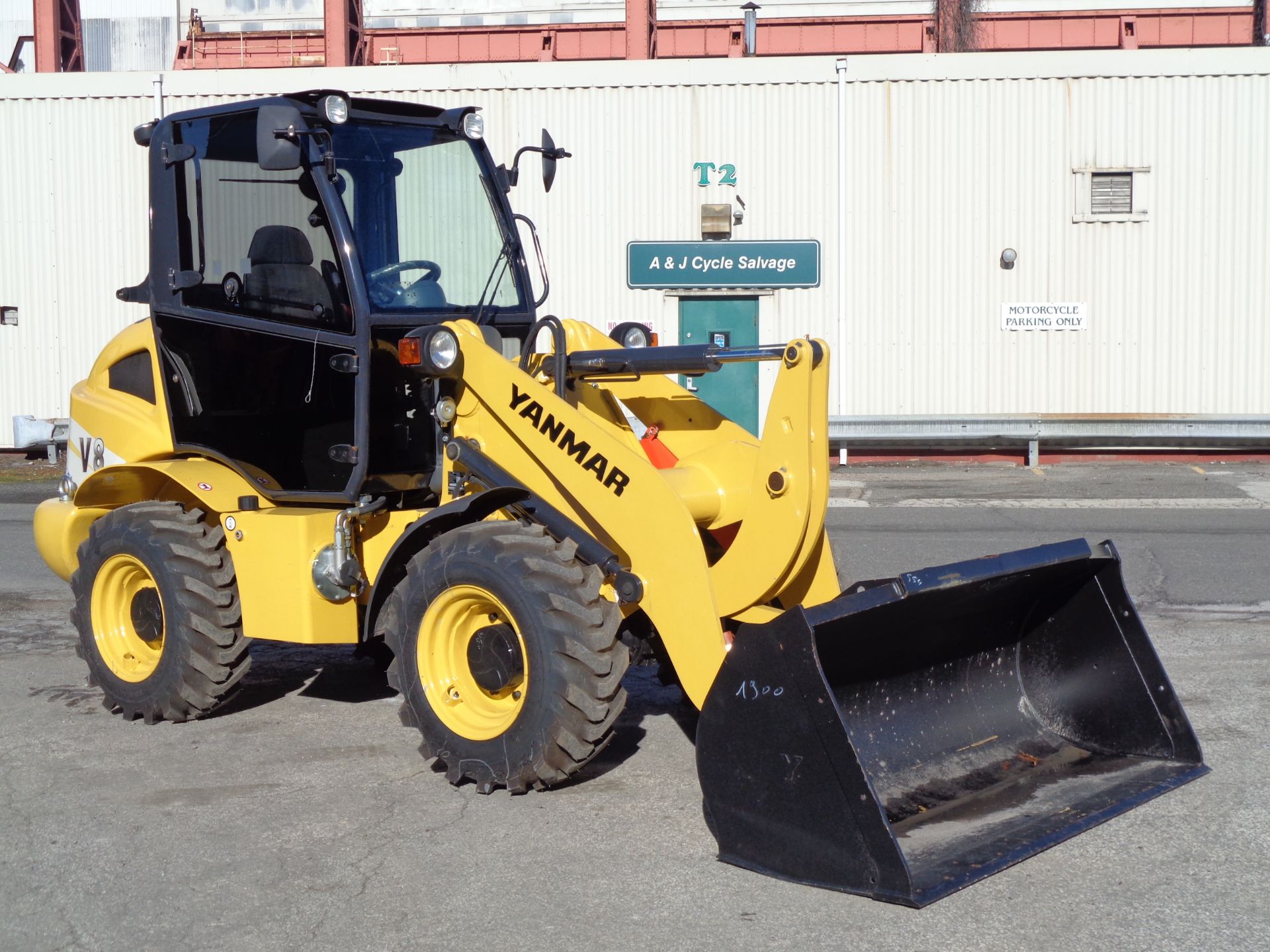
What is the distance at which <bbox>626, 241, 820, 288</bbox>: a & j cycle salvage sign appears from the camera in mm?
18281

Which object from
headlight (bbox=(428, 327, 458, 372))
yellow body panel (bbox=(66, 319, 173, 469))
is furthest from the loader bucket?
yellow body panel (bbox=(66, 319, 173, 469))

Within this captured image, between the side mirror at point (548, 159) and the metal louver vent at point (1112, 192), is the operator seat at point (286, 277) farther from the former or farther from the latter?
the metal louver vent at point (1112, 192)

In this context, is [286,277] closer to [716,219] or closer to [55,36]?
[716,219]

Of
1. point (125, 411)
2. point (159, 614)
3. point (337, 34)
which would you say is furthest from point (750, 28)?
point (159, 614)

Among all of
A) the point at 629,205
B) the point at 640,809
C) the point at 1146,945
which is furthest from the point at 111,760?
the point at 629,205

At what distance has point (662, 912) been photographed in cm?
413

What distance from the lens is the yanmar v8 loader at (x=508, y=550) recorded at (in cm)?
456

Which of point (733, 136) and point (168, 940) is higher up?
point (733, 136)

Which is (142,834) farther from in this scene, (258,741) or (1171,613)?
(1171,613)

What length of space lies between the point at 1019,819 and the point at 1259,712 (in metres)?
2.17

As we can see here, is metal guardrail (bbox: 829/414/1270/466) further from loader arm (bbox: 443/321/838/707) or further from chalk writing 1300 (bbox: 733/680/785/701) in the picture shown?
chalk writing 1300 (bbox: 733/680/785/701)

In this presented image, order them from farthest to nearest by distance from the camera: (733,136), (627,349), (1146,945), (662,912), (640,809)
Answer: (733,136)
(627,349)
(640,809)
(662,912)
(1146,945)

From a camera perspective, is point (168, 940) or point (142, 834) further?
point (142, 834)

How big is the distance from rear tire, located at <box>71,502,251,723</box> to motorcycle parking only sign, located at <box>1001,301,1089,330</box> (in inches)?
546
